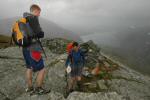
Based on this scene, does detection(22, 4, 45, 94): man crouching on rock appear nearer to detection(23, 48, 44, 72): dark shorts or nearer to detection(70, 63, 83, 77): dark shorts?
detection(23, 48, 44, 72): dark shorts

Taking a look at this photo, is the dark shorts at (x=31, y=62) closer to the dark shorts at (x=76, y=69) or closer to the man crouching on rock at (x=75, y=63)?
the man crouching on rock at (x=75, y=63)

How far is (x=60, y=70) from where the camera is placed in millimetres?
19812

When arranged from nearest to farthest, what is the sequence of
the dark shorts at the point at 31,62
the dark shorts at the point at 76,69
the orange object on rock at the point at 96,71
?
the dark shorts at the point at 31,62 → the dark shorts at the point at 76,69 → the orange object on rock at the point at 96,71

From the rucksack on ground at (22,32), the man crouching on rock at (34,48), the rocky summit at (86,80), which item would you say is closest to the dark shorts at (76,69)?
the rocky summit at (86,80)

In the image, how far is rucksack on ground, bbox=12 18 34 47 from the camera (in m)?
10.1

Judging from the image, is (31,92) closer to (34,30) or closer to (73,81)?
(34,30)

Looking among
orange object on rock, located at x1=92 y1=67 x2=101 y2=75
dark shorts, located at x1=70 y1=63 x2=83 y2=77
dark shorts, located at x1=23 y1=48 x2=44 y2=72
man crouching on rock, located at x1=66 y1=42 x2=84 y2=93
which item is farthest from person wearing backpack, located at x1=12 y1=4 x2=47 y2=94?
orange object on rock, located at x1=92 y1=67 x2=101 y2=75

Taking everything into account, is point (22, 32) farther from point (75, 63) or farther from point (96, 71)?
point (96, 71)

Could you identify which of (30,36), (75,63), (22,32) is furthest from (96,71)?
(22,32)

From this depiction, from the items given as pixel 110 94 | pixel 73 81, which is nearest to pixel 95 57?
pixel 73 81

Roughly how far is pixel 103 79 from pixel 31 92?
9.64 meters

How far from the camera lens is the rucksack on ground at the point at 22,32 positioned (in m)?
10.1

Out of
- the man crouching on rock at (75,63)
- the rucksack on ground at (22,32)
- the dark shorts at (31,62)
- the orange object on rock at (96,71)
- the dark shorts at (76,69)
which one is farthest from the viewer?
the orange object on rock at (96,71)

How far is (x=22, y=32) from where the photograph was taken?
1009 centimetres
